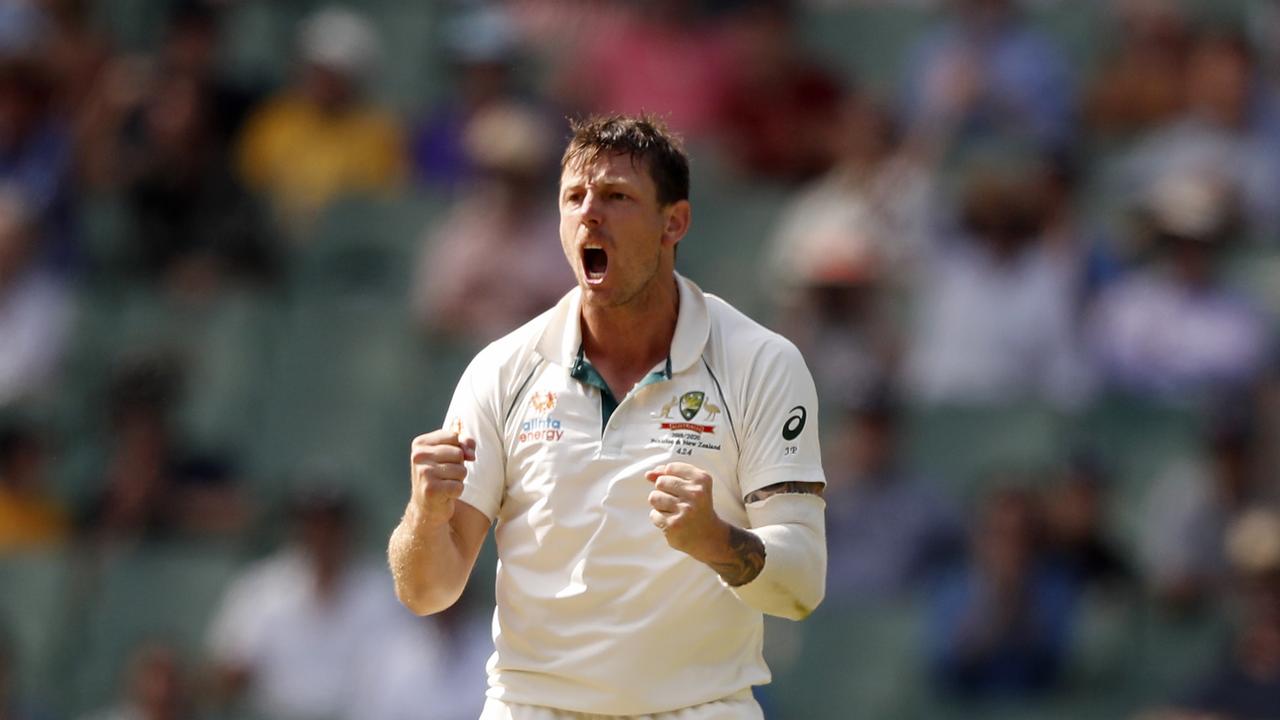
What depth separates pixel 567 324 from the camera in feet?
16.7

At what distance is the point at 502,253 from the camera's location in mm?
10883

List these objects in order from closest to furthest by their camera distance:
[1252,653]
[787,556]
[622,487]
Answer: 1. [787,556]
2. [622,487]
3. [1252,653]

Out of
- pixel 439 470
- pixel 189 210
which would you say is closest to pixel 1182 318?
pixel 189 210

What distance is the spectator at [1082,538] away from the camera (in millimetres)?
9336

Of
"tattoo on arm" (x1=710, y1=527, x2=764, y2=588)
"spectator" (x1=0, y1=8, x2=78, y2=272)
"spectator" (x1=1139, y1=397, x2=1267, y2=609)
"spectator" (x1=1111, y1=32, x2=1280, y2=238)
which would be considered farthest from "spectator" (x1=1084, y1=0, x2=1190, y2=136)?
"tattoo on arm" (x1=710, y1=527, x2=764, y2=588)

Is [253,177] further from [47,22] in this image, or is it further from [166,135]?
[47,22]

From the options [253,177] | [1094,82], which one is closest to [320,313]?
[253,177]

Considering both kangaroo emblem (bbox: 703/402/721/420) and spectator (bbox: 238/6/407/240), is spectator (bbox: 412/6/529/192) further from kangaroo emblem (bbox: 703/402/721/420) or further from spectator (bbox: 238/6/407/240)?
kangaroo emblem (bbox: 703/402/721/420)

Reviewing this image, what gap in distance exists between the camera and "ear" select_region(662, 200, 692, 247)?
5016mm

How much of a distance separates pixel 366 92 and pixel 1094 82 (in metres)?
4.33

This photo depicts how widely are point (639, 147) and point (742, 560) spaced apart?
1.04 m

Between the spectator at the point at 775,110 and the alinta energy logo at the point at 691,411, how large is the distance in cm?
659

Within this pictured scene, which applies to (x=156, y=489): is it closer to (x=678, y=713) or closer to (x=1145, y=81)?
(x=1145, y=81)

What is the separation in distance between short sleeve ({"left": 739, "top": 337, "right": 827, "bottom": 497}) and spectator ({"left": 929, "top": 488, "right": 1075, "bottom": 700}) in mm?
4323
